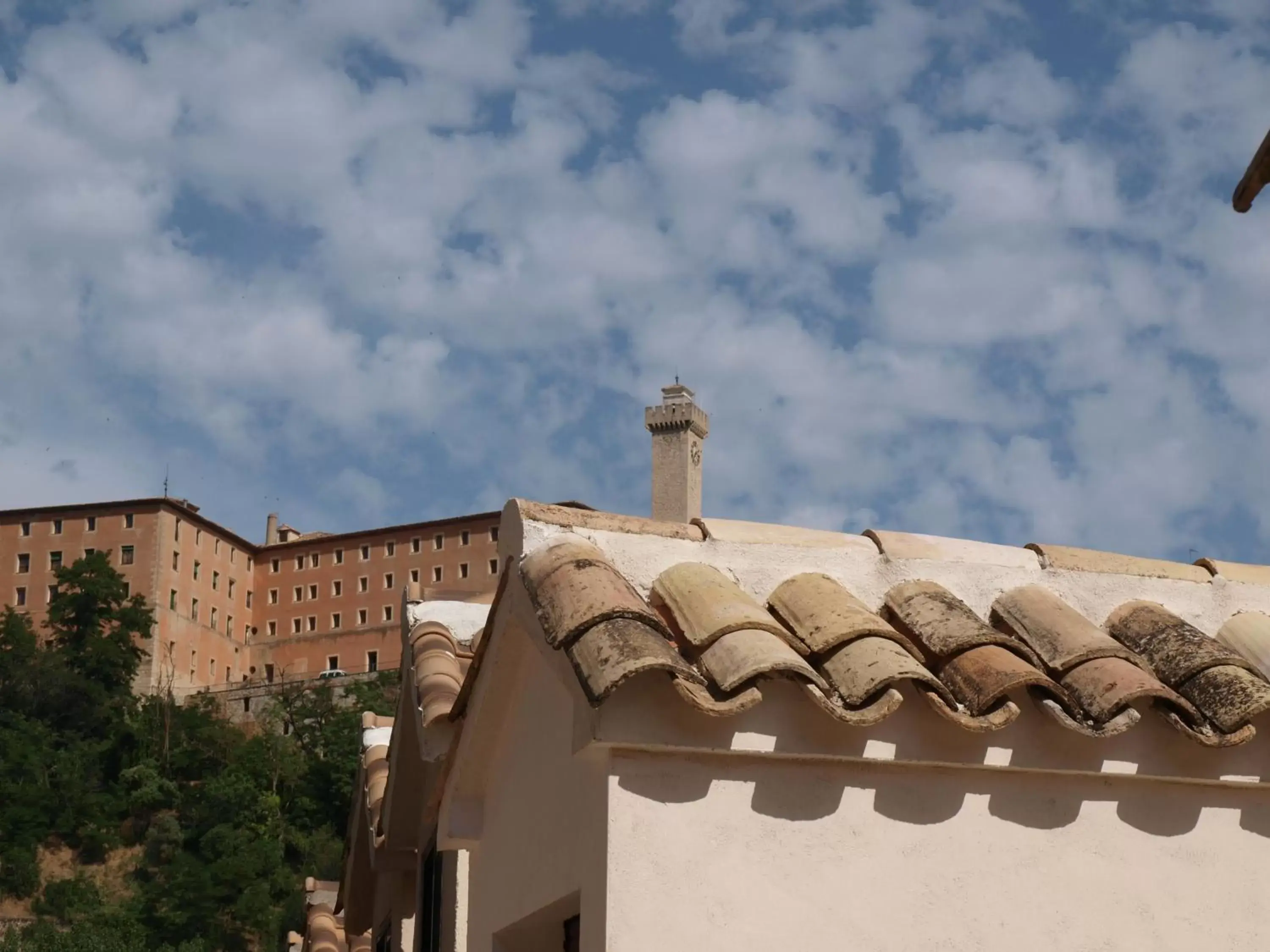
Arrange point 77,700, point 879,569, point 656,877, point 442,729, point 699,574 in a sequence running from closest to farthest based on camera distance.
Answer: point 656,877 < point 699,574 < point 879,569 < point 442,729 < point 77,700

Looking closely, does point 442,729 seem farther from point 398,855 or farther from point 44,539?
point 44,539

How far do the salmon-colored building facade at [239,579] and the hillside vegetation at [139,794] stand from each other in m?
1.93

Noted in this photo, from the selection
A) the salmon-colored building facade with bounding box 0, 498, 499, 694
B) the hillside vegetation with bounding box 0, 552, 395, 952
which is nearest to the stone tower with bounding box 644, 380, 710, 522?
the salmon-colored building facade with bounding box 0, 498, 499, 694

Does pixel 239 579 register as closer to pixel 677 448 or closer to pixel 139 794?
pixel 139 794

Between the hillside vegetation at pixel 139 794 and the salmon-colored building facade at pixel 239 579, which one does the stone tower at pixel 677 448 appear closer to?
the salmon-colored building facade at pixel 239 579

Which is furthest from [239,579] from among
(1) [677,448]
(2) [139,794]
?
(1) [677,448]

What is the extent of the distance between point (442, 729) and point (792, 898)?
1.46 metres

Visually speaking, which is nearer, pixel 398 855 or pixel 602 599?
pixel 602 599

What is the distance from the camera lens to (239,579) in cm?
8006

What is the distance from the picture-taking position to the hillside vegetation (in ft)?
196

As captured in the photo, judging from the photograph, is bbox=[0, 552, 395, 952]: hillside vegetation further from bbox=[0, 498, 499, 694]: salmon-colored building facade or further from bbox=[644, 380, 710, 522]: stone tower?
bbox=[644, 380, 710, 522]: stone tower

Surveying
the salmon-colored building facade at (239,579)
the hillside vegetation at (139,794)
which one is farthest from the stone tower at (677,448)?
the hillside vegetation at (139,794)

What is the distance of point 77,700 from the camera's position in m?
73.2

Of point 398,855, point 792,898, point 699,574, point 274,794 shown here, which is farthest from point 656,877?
point 274,794
